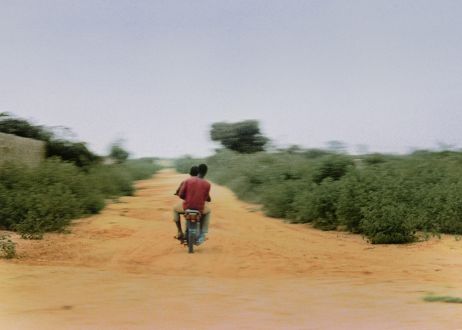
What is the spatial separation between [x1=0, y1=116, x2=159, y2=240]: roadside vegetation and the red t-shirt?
8.57ft

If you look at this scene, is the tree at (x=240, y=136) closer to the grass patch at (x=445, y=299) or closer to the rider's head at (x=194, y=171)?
the rider's head at (x=194, y=171)

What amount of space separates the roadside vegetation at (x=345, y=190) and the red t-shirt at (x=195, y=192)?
0.69 meters

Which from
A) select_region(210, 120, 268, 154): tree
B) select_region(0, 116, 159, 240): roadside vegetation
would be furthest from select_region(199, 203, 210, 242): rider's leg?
select_region(0, 116, 159, 240): roadside vegetation

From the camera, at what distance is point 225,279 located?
248 inches

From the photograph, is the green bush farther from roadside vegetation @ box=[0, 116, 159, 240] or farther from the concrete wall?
the concrete wall

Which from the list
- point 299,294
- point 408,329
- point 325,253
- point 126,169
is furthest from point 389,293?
point 126,169

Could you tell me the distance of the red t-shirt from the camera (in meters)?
7.88

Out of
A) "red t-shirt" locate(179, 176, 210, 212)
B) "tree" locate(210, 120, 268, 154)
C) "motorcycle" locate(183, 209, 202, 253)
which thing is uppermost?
"tree" locate(210, 120, 268, 154)

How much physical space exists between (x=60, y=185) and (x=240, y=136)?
4716mm

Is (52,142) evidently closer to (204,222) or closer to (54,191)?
(54,191)

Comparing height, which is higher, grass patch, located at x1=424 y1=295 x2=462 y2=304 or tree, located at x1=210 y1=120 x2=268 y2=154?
tree, located at x1=210 y1=120 x2=268 y2=154

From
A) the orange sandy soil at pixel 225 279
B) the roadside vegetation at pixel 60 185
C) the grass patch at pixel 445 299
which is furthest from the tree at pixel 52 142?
the grass patch at pixel 445 299

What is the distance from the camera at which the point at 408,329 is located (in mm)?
4102

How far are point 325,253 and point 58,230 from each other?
16.8 feet
